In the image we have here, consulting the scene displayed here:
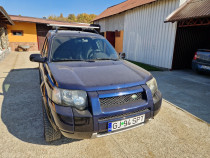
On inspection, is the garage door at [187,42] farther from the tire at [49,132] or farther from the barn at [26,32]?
the barn at [26,32]

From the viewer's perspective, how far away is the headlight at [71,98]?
1812mm

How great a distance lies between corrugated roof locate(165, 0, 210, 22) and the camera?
251 inches

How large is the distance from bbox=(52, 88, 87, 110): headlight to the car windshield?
1118 millimetres

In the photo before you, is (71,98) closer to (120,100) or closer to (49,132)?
(120,100)

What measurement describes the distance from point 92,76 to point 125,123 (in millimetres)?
832

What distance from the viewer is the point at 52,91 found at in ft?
6.23

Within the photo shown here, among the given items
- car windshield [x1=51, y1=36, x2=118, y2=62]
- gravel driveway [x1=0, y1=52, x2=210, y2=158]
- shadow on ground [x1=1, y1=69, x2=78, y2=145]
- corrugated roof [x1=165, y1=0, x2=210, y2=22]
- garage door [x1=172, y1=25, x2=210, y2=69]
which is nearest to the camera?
gravel driveway [x1=0, y1=52, x2=210, y2=158]

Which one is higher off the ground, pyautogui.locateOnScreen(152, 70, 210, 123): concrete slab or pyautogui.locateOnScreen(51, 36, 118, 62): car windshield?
pyautogui.locateOnScreen(51, 36, 118, 62): car windshield

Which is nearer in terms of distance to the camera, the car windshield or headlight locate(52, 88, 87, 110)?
headlight locate(52, 88, 87, 110)

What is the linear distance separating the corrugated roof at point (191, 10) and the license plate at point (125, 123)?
637 cm

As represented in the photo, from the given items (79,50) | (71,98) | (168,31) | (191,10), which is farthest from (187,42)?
(71,98)

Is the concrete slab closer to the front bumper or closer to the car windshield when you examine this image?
the car windshield

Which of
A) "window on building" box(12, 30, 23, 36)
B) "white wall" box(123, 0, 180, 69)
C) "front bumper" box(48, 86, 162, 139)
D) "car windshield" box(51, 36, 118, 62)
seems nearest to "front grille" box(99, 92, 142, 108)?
"front bumper" box(48, 86, 162, 139)

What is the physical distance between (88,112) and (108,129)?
37 centimetres
